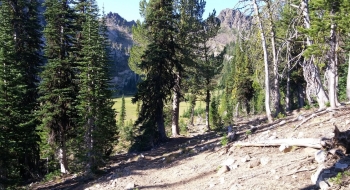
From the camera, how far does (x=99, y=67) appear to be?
16.6 metres

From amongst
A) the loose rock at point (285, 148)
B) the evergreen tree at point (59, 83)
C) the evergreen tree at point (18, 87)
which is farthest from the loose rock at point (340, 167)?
the evergreen tree at point (59, 83)

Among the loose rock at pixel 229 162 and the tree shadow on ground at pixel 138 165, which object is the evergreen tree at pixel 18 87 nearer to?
the tree shadow on ground at pixel 138 165

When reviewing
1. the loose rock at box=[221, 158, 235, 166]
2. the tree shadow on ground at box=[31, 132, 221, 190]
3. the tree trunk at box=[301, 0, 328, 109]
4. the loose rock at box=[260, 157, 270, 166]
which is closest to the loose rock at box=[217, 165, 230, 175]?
the loose rock at box=[221, 158, 235, 166]

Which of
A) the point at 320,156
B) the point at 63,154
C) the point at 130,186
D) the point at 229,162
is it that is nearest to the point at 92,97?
the point at 63,154

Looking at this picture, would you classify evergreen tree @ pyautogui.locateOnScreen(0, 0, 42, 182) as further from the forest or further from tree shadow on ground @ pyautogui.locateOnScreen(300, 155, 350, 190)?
tree shadow on ground @ pyautogui.locateOnScreen(300, 155, 350, 190)

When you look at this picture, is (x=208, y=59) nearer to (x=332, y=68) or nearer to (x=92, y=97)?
(x=92, y=97)

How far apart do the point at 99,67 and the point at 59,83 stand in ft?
15.4

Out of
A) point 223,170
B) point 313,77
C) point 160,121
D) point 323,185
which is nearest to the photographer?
point 323,185

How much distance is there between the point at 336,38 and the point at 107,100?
12414mm

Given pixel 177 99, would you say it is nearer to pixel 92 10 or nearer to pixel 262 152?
pixel 92 10

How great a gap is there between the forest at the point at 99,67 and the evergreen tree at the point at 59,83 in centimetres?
7

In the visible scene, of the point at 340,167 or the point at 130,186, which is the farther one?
the point at 130,186

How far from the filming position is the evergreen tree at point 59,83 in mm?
19047

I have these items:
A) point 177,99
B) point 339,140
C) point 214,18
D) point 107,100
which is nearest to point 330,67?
point 339,140
